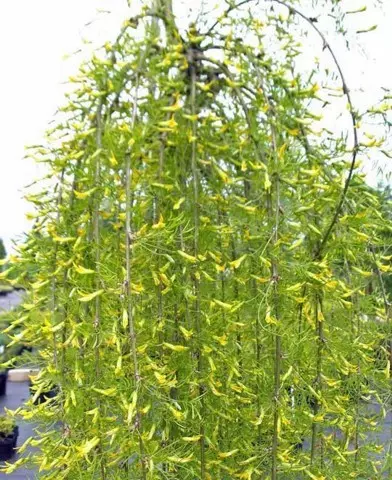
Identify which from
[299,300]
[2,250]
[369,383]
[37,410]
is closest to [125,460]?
[37,410]

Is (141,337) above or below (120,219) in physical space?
below

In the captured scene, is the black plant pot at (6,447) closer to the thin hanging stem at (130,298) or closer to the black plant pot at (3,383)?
the black plant pot at (3,383)

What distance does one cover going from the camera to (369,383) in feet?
3.76

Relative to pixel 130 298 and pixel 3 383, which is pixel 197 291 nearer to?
pixel 130 298

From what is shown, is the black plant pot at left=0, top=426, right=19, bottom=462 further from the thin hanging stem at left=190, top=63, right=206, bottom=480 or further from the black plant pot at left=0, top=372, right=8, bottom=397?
the thin hanging stem at left=190, top=63, right=206, bottom=480

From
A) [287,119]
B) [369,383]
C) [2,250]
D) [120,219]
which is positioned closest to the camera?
[120,219]

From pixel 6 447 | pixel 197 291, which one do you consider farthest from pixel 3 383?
pixel 197 291

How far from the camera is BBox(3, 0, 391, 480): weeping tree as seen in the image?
32.7 inches

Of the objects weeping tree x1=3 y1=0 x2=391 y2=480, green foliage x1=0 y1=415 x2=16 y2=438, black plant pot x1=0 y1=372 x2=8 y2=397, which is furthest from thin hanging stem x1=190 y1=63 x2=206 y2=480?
black plant pot x1=0 y1=372 x2=8 y2=397

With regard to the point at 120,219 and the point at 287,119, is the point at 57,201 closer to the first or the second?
the point at 120,219

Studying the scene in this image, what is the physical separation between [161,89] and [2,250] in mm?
7591

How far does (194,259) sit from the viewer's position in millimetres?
799

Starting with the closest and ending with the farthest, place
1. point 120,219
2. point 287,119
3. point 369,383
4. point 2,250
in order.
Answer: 1. point 120,219
2. point 287,119
3. point 369,383
4. point 2,250

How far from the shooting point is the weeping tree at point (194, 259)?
2.72ft
